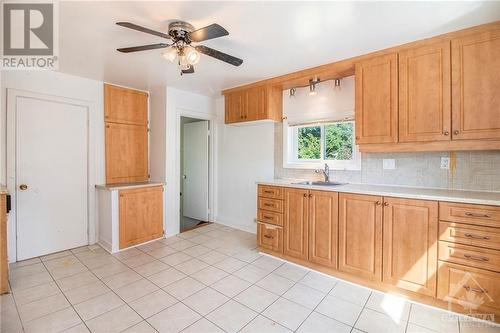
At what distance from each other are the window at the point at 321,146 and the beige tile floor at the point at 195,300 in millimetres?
1396

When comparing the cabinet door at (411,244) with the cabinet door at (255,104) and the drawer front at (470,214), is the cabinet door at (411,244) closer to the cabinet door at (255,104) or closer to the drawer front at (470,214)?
the drawer front at (470,214)

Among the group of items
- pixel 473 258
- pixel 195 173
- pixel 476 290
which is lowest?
pixel 476 290

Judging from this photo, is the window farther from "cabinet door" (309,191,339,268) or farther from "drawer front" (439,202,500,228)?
"drawer front" (439,202,500,228)

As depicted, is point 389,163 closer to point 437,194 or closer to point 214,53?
point 437,194

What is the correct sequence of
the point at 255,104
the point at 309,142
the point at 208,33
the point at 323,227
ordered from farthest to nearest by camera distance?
the point at 255,104 < the point at 309,142 < the point at 323,227 < the point at 208,33

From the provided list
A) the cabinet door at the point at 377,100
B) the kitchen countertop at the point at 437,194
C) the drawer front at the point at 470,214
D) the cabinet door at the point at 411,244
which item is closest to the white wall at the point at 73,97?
the kitchen countertop at the point at 437,194

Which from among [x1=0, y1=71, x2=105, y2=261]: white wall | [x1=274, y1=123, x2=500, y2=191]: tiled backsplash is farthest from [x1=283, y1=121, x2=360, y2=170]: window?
[x1=0, y1=71, x2=105, y2=261]: white wall

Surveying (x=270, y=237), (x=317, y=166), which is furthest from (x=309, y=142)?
(x=270, y=237)

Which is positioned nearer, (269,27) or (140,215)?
(269,27)

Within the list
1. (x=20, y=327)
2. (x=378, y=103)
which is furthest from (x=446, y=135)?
(x=20, y=327)

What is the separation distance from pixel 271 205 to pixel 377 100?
169 cm

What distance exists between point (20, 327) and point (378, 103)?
12.0 ft

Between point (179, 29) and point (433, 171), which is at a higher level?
point (179, 29)

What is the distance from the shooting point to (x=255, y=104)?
3.64 metres
